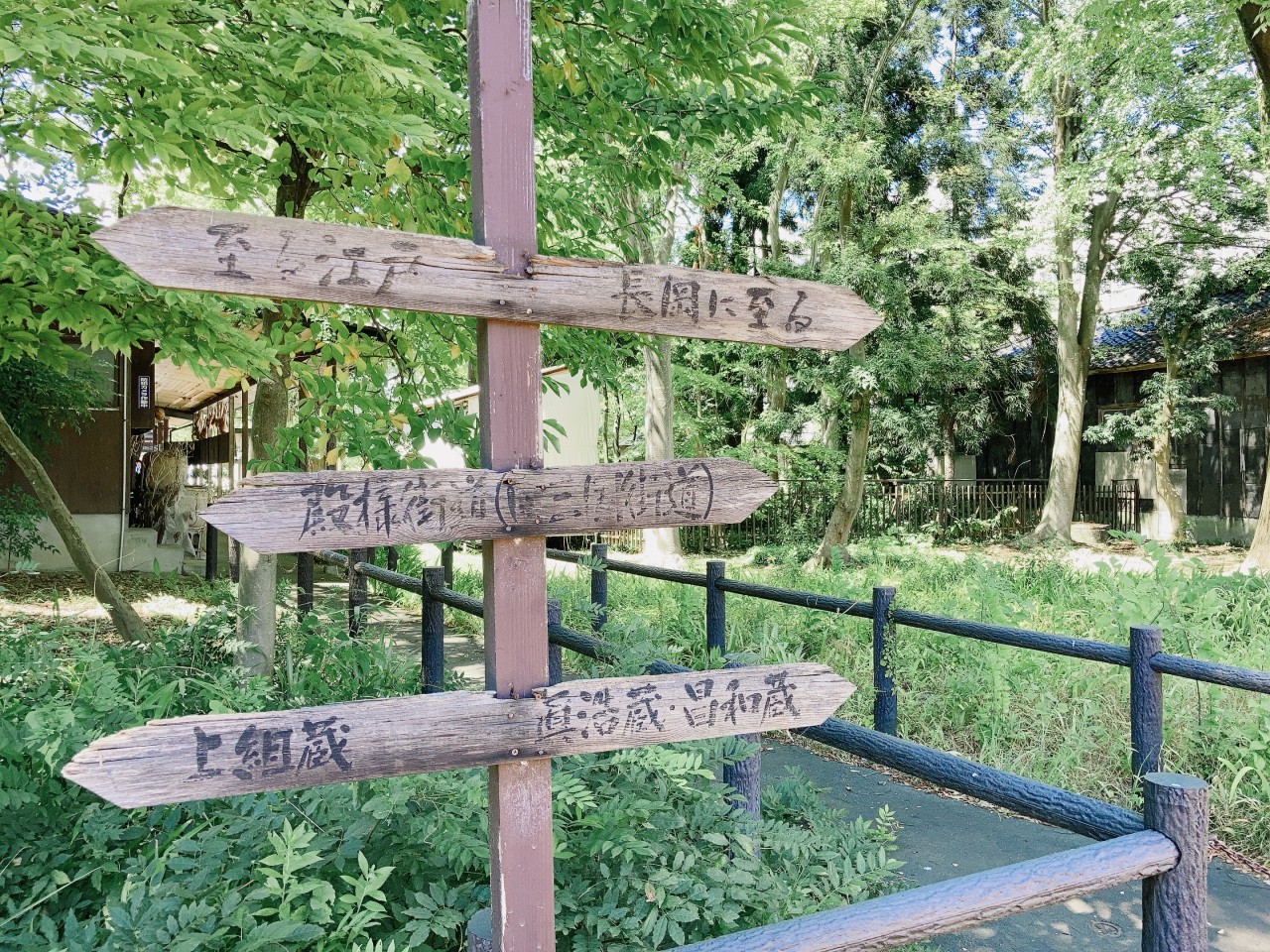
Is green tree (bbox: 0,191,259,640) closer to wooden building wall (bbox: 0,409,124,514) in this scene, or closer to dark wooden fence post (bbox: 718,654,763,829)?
Answer: dark wooden fence post (bbox: 718,654,763,829)

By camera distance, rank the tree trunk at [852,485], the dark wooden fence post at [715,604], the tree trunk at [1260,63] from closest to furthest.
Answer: the dark wooden fence post at [715,604]
the tree trunk at [1260,63]
the tree trunk at [852,485]

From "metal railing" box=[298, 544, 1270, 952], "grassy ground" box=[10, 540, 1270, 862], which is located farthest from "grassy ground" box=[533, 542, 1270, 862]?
"metal railing" box=[298, 544, 1270, 952]

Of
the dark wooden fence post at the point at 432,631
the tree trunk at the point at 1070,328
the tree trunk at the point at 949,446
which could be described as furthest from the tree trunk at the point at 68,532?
the tree trunk at the point at 949,446

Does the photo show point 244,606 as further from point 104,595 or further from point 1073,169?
point 1073,169

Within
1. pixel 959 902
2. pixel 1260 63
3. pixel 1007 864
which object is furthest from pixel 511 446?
pixel 1260 63

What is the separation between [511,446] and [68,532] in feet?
16.1

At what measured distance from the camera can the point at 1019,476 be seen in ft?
74.4

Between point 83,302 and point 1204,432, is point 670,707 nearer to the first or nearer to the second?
point 83,302

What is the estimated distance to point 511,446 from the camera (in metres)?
1.76

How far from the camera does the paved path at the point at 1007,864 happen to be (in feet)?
10.5

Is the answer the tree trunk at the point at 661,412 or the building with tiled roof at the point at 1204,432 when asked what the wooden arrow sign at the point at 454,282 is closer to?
the tree trunk at the point at 661,412

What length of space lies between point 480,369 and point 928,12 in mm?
18698

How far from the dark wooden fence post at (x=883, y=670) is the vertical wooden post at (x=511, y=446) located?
11.2 ft

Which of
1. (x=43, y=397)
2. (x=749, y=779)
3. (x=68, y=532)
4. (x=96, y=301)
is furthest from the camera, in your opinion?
(x=43, y=397)
